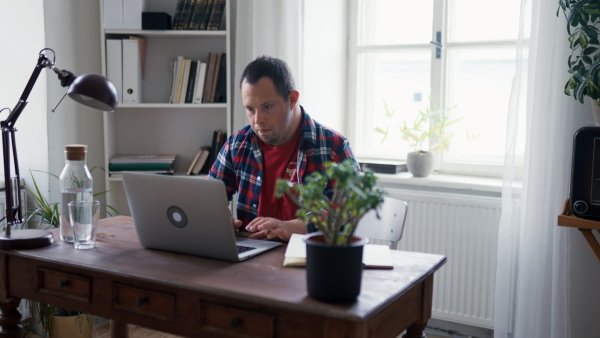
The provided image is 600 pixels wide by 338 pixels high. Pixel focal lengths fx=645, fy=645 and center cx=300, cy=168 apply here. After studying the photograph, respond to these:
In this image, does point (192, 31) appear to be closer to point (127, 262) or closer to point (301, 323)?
point (127, 262)

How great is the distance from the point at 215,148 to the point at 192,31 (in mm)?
621

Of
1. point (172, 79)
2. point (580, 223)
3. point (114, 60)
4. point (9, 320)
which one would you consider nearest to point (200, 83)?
point (172, 79)

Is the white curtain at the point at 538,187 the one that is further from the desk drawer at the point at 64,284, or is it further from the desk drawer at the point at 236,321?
the desk drawer at the point at 64,284

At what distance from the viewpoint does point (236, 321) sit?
→ 1.50 metres

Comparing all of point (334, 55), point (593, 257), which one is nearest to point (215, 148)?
point (334, 55)

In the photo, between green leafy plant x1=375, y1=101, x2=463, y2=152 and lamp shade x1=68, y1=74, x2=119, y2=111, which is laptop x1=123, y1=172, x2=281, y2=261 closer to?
lamp shade x1=68, y1=74, x2=119, y2=111

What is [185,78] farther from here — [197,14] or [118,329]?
[118,329]

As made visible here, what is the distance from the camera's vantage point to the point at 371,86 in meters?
3.69

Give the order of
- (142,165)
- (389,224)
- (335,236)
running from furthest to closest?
(142,165) → (389,224) → (335,236)

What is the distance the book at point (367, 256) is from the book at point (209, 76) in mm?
1716

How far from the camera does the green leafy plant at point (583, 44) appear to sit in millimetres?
2291

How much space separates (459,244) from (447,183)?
30 cm

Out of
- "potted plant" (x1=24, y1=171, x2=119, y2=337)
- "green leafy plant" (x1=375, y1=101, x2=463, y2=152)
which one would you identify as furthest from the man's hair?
"potted plant" (x1=24, y1=171, x2=119, y2=337)

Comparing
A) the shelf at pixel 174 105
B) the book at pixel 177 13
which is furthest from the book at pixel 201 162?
the book at pixel 177 13
